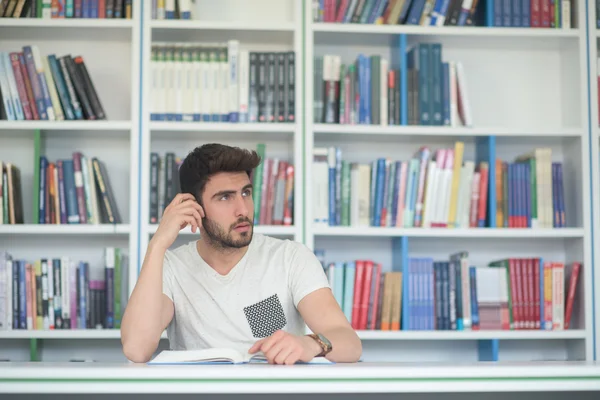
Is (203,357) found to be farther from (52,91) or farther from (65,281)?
(52,91)

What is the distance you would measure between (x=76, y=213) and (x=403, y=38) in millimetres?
1552

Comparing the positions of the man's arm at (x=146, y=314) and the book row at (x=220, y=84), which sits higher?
the book row at (x=220, y=84)

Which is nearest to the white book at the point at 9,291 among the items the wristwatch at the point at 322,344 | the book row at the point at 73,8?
the book row at the point at 73,8

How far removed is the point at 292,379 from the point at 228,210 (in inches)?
46.1

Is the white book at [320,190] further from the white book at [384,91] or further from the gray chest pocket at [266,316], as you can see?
the gray chest pocket at [266,316]

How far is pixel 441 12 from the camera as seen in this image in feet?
11.5

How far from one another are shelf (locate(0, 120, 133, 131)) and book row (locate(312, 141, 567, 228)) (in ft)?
2.67

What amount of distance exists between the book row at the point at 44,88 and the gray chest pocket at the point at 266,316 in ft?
5.00

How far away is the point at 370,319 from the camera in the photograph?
11.1 ft

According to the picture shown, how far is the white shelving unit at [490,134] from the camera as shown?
11.1 feet

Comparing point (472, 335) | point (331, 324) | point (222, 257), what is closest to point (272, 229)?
point (472, 335)

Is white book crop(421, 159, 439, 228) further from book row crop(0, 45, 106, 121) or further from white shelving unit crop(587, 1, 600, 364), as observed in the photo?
book row crop(0, 45, 106, 121)

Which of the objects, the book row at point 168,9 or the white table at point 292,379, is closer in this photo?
the white table at point 292,379

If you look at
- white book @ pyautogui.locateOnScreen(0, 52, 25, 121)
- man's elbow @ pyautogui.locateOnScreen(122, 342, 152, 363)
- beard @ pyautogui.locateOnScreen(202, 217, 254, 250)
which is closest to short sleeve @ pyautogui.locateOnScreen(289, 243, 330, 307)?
beard @ pyautogui.locateOnScreen(202, 217, 254, 250)
